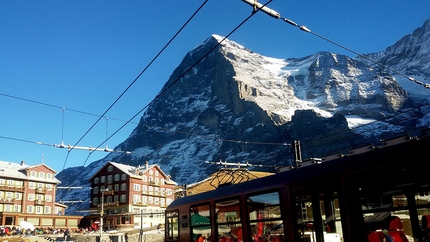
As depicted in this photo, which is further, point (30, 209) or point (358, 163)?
point (30, 209)

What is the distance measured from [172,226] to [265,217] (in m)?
6.04

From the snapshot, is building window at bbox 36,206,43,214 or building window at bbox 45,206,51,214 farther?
building window at bbox 45,206,51,214

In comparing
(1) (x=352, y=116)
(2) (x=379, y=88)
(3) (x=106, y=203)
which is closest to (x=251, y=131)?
(1) (x=352, y=116)

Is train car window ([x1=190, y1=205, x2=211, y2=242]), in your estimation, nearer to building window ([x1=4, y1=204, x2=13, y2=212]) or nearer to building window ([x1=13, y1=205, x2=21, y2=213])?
building window ([x1=4, y1=204, x2=13, y2=212])

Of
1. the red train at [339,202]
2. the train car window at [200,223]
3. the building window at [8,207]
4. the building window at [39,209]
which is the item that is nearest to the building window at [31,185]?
the building window at [39,209]

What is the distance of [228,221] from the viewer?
10.6m

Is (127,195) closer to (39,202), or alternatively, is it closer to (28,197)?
(39,202)

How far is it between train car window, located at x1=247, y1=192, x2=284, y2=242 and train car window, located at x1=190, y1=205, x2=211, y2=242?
7.53 ft

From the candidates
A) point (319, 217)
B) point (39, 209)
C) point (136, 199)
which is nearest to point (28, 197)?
point (39, 209)

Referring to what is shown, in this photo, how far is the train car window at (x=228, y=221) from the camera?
10094 mm

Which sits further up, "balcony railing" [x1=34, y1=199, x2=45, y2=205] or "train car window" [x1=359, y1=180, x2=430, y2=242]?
"balcony railing" [x1=34, y1=199, x2=45, y2=205]

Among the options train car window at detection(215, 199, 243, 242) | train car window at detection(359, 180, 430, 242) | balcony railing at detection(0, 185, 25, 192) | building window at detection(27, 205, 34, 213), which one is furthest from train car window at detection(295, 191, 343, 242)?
building window at detection(27, 205, 34, 213)

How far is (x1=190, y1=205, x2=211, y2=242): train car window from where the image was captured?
A: 458 inches

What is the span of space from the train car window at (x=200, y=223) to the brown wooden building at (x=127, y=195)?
5777 centimetres
